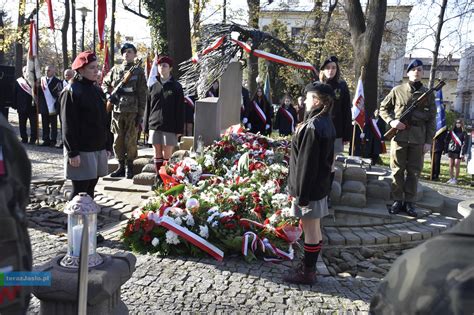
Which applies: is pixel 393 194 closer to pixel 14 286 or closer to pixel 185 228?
pixel 185 228

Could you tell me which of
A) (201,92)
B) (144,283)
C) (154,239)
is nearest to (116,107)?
(201,92)

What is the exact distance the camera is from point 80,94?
4.84 m

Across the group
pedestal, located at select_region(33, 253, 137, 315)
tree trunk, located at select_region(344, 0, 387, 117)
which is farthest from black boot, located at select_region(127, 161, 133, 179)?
tree trunk, located at select_region(344, 0, 387, 117)

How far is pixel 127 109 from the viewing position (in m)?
7.65

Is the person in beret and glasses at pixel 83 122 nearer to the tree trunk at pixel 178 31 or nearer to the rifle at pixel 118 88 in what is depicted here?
the rifle at pixel 118 88

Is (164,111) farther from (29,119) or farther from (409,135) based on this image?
(29,119)

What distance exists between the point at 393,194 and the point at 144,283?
4.33 metres

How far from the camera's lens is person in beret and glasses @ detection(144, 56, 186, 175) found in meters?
7.04

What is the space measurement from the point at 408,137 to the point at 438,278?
5.94 m

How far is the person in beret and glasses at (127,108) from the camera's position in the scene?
754 cm

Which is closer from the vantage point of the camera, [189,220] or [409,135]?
[189,220]

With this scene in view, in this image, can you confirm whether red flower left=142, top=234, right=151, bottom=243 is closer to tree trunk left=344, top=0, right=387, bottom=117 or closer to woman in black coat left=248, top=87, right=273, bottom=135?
woman in black coat left=248, top=87, right=273, bottom=135

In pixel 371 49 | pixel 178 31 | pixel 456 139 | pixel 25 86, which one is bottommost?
pixel 456 139

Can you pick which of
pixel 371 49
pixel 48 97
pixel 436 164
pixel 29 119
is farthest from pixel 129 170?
pixel 436 164
